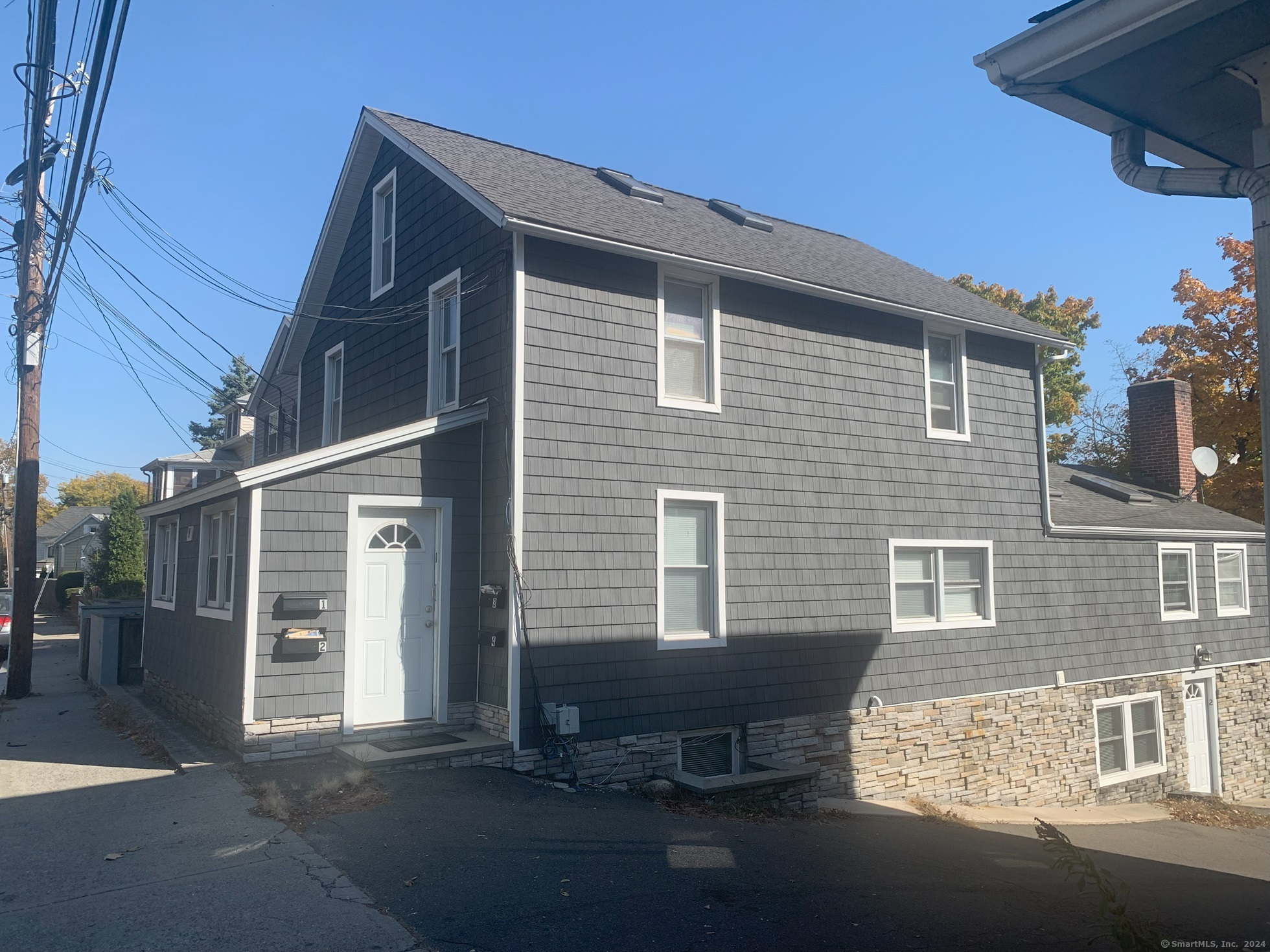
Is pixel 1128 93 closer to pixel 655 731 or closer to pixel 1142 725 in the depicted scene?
pixel 655 731

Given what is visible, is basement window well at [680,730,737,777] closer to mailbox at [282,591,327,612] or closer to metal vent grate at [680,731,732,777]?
metal vent grate at [680,731,732,777]

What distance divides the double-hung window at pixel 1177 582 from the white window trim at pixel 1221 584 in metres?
0.74

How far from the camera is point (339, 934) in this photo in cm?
498

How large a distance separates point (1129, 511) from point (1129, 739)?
3.94 metres

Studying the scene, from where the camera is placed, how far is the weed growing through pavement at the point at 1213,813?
14156 millimetres

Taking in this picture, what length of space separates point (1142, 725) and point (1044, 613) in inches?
132

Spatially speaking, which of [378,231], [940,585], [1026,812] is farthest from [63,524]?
[1026,812]

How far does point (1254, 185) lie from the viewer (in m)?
4.31

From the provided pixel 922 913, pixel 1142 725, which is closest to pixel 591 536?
pixel 922 913

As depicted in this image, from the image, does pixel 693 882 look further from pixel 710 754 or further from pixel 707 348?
pixel 707 348

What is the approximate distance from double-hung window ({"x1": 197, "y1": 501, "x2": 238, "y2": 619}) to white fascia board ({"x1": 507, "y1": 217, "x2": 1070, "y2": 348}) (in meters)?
4.43

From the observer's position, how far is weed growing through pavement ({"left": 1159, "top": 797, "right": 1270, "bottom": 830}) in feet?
46.4

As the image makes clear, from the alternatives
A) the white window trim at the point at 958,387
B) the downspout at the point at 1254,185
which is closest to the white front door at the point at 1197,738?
the white window trim at the point at 958,387

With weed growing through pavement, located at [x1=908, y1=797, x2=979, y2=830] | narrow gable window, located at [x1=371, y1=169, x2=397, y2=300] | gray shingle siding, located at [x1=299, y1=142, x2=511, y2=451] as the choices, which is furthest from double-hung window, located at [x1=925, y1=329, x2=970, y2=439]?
narrow gable window, located at [x1=371, y1=169, x2=397, y2=300]
